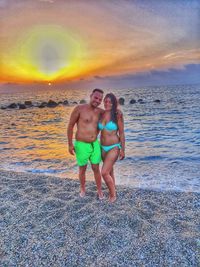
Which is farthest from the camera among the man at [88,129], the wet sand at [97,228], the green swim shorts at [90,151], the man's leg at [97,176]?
the man's leg at [97,176]

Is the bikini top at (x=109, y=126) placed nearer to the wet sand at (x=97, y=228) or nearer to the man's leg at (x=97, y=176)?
the man's leg at (x=97, y=176)

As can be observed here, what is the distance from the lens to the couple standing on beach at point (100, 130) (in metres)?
5.23

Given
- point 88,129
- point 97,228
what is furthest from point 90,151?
point 97,228

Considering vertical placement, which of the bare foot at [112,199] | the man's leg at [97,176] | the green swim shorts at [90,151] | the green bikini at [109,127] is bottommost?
the bare foot at [112,199]

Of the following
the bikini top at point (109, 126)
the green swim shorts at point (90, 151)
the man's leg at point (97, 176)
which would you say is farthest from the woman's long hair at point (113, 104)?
the man's leg at point (97, 176)

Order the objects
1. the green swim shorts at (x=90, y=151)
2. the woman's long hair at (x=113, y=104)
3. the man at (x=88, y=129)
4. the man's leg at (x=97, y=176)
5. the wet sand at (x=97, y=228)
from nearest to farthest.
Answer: the wet sand at (x=97, y=228) < the woman's long hair at (x=113, y=104) < the man at (x=88, y=129) < the green swim shorts at (x=90, y=151) < the man's leg at (x=97, y=176)

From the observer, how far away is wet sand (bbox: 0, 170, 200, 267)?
3.82 m

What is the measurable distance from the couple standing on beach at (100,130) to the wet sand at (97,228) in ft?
2.92

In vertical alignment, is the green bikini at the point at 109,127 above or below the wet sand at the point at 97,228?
above

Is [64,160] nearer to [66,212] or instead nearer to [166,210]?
[66,212]

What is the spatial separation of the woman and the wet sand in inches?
35.3

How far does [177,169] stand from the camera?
28.3ft

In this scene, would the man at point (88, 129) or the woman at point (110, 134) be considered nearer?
the woman at point (110, 134)

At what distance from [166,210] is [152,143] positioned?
7902 millimetres
